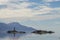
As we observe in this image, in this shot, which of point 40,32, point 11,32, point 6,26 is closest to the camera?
point 11,32

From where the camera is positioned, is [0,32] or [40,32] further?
[0,32]

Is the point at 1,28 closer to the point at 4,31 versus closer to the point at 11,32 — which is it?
the point at 4,31

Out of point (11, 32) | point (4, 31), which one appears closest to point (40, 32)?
point (11, 32)

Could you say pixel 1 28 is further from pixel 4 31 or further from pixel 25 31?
pixel 25 31

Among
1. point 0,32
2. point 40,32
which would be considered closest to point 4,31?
point 0,32

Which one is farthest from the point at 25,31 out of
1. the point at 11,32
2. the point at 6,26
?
the point at 11,32

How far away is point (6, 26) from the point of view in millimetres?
117438

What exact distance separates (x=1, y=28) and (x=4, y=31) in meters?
2.36

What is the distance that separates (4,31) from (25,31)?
30.0 ft

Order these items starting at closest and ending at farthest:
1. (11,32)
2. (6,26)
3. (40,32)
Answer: (11,32) < (40,32) < (6,26)

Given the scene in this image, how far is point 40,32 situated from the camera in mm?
104875

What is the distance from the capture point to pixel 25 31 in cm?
11906

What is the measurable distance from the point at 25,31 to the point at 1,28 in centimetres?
1048

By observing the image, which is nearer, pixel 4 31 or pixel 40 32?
pixel 40 32
